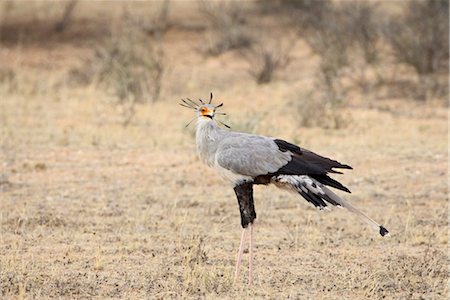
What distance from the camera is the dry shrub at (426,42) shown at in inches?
616

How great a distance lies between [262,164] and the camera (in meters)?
5.71

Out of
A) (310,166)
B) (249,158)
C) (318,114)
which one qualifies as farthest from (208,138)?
(318,114)

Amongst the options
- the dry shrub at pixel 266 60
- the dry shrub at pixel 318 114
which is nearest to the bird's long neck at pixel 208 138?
the dry shrub at pixel 318 114

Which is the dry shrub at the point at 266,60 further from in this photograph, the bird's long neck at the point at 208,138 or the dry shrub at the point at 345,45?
A: the bird's long neck at the point at 208,138

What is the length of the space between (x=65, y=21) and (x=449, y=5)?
346 inches

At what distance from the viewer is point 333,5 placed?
20.2 metres

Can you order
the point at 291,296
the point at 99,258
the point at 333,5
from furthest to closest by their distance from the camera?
the point at 333,5, the point at 99,258, the point at 291,296

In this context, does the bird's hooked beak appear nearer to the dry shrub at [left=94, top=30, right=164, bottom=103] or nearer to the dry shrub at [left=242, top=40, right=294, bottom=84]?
the dry shrub at [left=94, top=30, right=164, bottom=103]

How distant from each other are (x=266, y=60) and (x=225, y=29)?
271 centimetres

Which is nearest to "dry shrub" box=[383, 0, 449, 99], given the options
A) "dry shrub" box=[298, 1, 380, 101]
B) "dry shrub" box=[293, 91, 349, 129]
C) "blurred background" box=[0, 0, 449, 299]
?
"blurred background" box=[0, 0, 449, 299]

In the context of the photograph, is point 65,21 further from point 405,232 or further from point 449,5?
point 405,232

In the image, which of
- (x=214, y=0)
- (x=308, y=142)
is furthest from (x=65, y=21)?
(x=308, y=142)

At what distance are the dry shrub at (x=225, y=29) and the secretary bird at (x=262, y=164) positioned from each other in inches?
525

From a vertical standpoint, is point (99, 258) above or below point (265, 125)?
below
